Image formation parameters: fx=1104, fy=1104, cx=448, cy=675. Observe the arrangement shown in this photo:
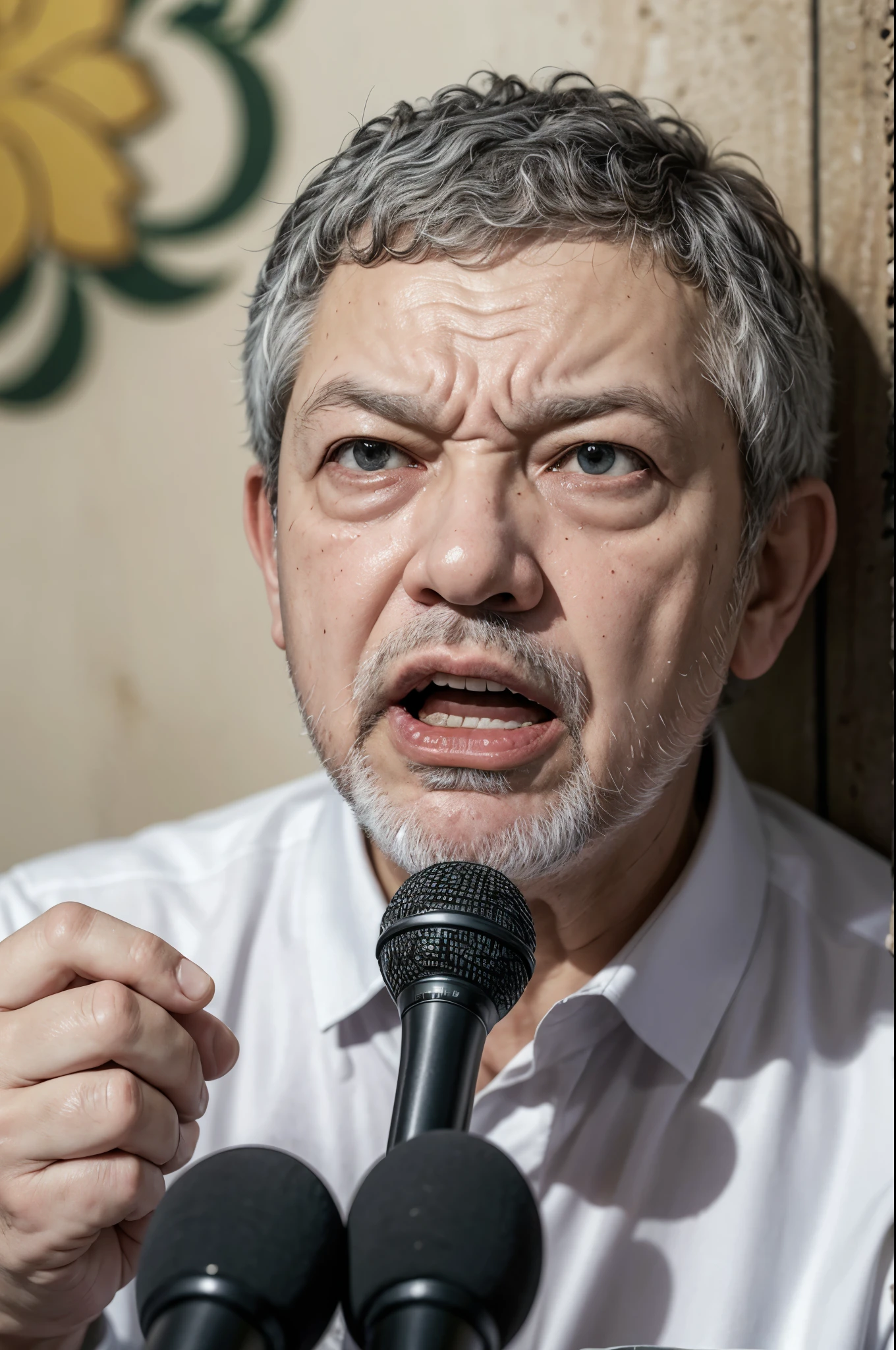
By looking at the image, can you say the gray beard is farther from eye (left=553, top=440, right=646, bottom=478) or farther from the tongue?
eye (left=553, top=440, right=646, bottom=478)

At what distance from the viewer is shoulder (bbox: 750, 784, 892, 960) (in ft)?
4.40

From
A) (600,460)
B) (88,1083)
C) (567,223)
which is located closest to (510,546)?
(600,460)

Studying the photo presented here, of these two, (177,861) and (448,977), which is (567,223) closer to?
(448,977)

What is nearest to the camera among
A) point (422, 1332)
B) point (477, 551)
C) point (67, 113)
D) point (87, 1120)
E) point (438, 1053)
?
point (422, 1332)

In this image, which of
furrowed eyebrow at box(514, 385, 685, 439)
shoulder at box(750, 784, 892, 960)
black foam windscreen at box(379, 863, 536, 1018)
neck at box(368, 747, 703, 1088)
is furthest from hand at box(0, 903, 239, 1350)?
shoulder at box(750, 784, 892, 960)

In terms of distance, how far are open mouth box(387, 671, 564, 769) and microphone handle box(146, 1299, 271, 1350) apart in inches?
21.5

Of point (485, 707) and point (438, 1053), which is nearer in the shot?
point (438, 1053)

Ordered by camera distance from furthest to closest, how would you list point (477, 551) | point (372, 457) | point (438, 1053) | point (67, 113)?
1. point (67, 113)
2. point (372, 457)
3. point (477, 551)
4. point (438, 1053)

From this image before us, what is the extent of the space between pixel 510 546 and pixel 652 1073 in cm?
61

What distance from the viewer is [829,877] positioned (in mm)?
1401

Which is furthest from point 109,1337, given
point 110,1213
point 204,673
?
point 204,673

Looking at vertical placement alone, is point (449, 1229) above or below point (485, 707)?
below

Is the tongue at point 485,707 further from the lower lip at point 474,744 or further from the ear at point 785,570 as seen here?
the ear at point 785,570

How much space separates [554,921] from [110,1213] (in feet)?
1.83
